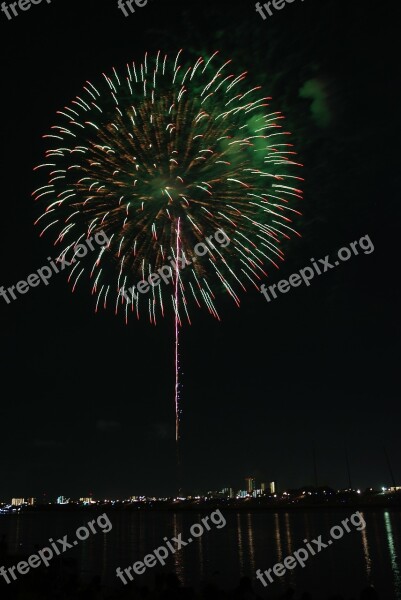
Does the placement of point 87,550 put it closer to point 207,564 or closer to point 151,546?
point 151,546

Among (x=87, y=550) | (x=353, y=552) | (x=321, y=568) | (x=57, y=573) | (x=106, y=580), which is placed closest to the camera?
(x=57, y=573)

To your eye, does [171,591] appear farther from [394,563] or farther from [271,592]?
[394,563]

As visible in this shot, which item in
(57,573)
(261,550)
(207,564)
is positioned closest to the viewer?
(57,573)

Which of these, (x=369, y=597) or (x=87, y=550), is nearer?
(x=369, y=597)

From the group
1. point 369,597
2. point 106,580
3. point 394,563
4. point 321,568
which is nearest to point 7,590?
point 369,597

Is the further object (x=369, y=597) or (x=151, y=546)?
(x=151, y=546)

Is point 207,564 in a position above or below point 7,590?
above

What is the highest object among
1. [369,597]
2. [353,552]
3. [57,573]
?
[353,552]

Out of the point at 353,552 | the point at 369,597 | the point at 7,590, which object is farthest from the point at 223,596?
the point at 353,552

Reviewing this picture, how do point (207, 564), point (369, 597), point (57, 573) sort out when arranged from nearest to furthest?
point (369, 597) < point (57, 573) < point (207, 564)
